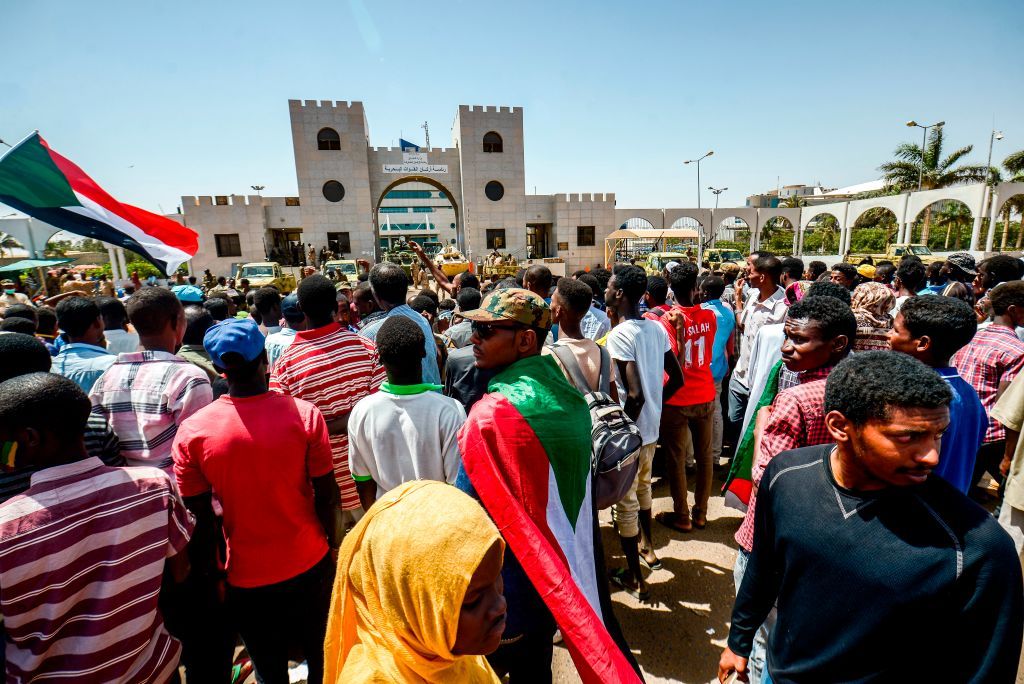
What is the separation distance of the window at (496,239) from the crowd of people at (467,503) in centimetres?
2670

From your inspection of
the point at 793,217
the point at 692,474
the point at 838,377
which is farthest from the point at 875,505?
the point at 793,217

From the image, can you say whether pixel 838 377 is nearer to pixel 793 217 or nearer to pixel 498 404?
pixel 498 404

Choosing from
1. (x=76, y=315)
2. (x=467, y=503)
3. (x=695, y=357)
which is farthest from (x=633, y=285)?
(x=76, y=315)

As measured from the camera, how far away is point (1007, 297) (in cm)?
312

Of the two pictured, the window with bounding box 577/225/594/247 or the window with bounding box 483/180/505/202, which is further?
the window with bounding box 577/225/594/247

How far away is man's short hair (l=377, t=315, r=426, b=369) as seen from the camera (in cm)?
202

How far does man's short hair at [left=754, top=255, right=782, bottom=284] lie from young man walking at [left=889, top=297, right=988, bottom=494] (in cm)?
224

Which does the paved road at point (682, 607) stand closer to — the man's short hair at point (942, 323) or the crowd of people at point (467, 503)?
the crowd of people at point (467, 503)

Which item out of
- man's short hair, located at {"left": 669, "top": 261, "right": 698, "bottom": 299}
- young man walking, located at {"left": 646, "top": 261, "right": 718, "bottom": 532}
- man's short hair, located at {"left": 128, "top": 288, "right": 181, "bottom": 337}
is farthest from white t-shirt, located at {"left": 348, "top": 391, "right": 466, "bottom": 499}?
man's short hair, located at {"left": 669, "top": 261, "right": 698, "bottom": 299}

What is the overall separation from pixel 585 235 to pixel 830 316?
28.4 metres

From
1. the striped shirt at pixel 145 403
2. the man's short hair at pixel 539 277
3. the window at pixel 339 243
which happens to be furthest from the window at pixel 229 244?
the striped shirt at pixel 145 403

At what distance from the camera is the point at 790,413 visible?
1851 mm

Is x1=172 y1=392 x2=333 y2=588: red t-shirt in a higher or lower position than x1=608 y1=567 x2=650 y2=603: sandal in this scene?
higher

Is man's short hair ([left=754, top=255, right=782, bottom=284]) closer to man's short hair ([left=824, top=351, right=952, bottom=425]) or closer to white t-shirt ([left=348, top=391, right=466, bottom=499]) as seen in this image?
man's short hair ([left=824, top=351, right=952, bottom=425])
